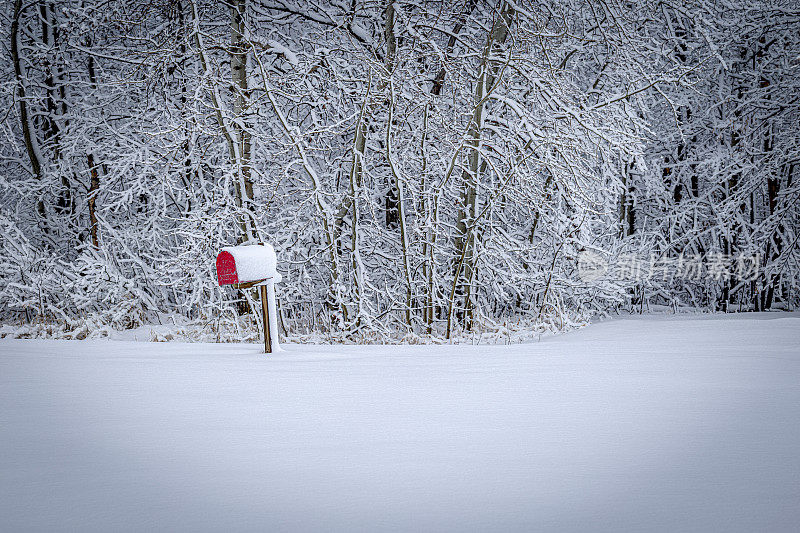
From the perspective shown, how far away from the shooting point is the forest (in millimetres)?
8719

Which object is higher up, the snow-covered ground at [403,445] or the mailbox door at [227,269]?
the mailbox door at [227,269]

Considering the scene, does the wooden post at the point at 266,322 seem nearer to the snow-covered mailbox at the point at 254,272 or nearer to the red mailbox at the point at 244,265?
the snow-covered mailbox at the point at 254,272

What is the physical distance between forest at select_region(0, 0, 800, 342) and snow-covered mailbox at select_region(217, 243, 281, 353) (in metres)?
2.69

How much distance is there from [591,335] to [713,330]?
3.71ft

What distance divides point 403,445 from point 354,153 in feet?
20.1

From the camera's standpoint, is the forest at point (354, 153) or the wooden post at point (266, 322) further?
the forest at point (354, 153)

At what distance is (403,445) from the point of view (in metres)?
2.57

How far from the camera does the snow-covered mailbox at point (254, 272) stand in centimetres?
501

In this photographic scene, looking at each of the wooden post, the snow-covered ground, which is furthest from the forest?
the snow-covered ground

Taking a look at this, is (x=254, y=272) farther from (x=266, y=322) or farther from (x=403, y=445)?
(x=403, y=445)

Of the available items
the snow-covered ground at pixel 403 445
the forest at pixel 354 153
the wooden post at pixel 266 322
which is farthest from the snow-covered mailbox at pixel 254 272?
the forest at pixel 354 153

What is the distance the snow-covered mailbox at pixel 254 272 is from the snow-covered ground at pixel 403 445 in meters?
0.77

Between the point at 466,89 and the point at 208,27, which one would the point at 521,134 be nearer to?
the point at 466,89

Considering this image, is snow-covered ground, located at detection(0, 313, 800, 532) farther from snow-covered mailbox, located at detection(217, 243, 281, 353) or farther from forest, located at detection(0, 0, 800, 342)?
forest, located at detection(0, 0, 800, 342)
